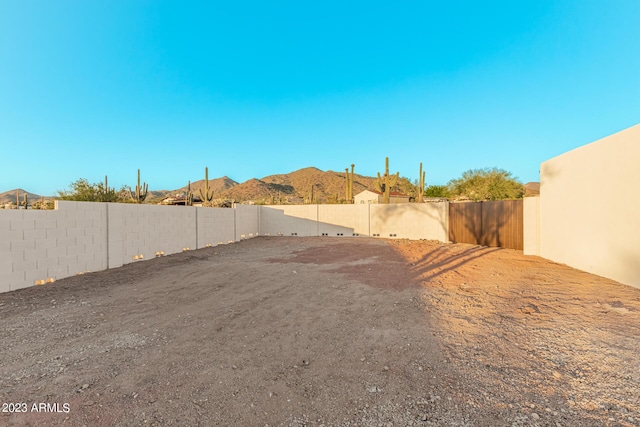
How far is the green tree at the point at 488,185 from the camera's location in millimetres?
26422

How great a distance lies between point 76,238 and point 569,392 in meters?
9.65

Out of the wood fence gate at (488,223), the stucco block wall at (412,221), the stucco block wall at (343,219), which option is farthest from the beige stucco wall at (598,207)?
the stucco block wall at (343,219)

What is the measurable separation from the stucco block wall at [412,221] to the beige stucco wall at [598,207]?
6.76m

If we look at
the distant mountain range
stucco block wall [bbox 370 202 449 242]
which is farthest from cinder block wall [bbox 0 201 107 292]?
the distant mountain range

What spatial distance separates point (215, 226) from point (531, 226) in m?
13.3

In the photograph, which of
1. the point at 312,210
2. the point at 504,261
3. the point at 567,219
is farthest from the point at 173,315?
the point at 312,210

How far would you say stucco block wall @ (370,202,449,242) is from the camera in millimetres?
16044

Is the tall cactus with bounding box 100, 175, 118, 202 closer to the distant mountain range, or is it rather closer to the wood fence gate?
the wood fence gate

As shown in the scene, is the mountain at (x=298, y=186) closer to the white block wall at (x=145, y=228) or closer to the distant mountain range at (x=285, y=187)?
the distant mountain range at (x=285, y=187)

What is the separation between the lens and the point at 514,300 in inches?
204

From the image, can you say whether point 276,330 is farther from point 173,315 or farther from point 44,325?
point 44,325

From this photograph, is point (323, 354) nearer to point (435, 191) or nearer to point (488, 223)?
point (488, 223)

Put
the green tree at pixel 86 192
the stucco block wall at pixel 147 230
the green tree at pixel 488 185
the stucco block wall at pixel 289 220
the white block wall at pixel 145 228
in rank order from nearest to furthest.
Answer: the white block wall at pixel 145 228 < the stucco block wall at pixel 147 230 < the green tree at pixel 86 192 < the stucco block wall at pixel 289 220 < the green tree at pixel 488 185

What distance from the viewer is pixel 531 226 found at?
1023 centimetres
